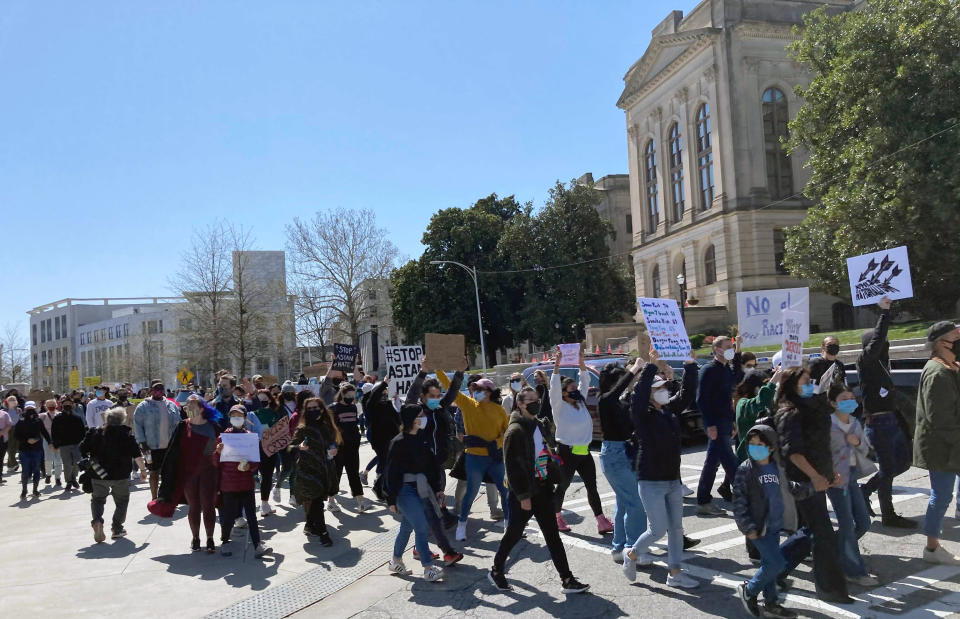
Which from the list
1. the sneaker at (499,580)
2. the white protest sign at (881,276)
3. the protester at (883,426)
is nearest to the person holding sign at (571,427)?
the sneaker at (499,580)

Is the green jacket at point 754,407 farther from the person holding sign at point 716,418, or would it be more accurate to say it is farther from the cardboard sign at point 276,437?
the cardboard sign at point 276,437

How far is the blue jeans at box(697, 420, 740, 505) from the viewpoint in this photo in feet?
27.3

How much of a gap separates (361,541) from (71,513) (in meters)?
6.00

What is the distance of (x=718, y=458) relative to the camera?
838cm

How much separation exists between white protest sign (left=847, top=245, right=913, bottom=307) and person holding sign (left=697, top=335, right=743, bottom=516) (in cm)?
222

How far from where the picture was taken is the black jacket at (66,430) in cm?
1373

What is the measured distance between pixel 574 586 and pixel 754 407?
Result: 2752mm

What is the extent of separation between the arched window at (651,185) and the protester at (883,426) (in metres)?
44.6

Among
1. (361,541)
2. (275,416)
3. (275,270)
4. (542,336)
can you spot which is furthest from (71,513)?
(275,270)

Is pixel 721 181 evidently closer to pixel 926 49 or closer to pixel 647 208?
pixel 647 208

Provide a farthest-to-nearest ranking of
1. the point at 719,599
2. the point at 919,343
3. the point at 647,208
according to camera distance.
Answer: the point at 647,208
the point at 919,343
the point at 719,599

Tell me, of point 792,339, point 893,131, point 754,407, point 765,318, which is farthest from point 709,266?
point 754,407

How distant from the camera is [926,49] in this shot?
25.2 m

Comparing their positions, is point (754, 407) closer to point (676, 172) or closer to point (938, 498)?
point (938, 498)
